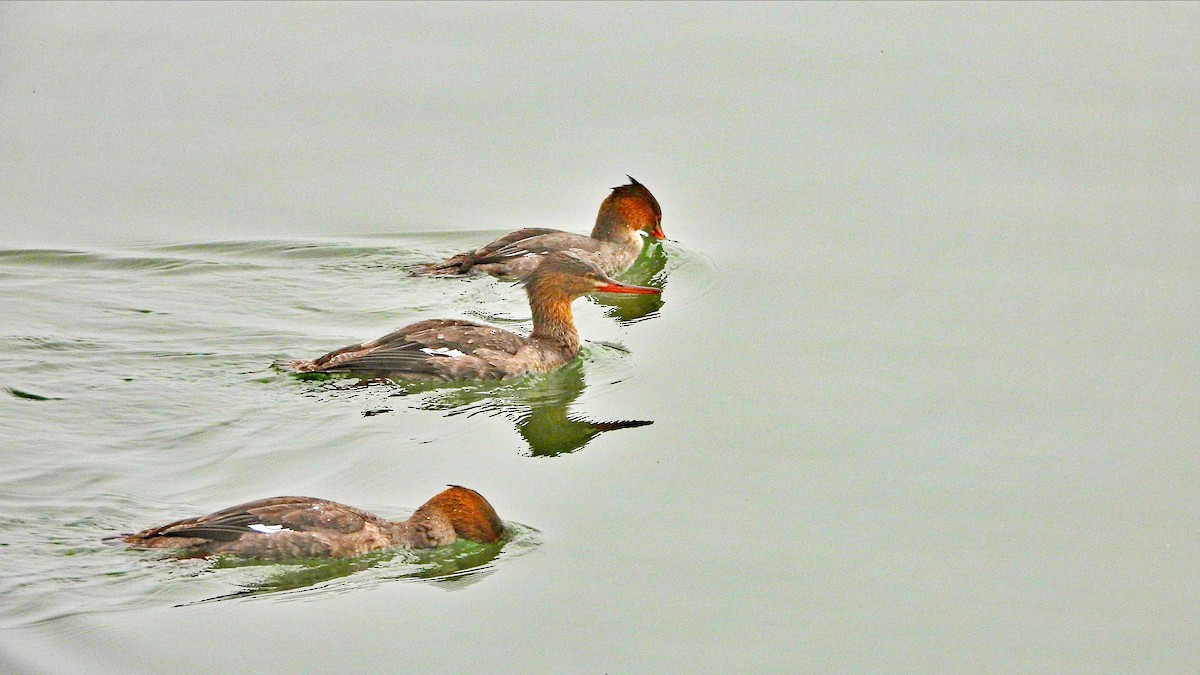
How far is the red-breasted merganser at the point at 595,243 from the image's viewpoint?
43.4ft

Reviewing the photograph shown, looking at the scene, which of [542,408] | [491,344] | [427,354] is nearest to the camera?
[427,354]

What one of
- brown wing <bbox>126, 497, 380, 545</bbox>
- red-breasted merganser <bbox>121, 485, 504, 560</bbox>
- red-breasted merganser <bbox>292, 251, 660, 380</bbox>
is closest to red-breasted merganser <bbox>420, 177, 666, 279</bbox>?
red-breasted merganser <bbox>292, 251, 660, 380</bbox>

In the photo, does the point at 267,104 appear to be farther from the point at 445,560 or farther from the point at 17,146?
the point at 445,560

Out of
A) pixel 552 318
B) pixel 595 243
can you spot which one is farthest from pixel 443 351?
pixel 595 243

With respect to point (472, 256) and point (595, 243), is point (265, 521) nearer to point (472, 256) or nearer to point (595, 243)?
point (472, 256)

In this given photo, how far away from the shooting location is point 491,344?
1180 cm

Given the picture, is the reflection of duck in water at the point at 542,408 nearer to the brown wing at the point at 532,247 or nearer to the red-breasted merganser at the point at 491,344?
the red-breasted merganser at the point at 491,344

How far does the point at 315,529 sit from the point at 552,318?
390 centimetres

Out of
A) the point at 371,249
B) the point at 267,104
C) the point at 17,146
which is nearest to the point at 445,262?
the point at 371,249

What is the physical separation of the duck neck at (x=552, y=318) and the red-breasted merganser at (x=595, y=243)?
0.46 meters

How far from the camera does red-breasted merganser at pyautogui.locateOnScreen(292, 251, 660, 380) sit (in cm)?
1136

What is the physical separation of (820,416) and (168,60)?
28.7ft

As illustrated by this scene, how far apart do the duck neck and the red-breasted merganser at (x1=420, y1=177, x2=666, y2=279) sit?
→ 460 mm

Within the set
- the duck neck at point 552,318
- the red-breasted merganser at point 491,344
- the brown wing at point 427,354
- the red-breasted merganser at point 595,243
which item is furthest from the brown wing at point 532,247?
the brown wing at point 427,354
